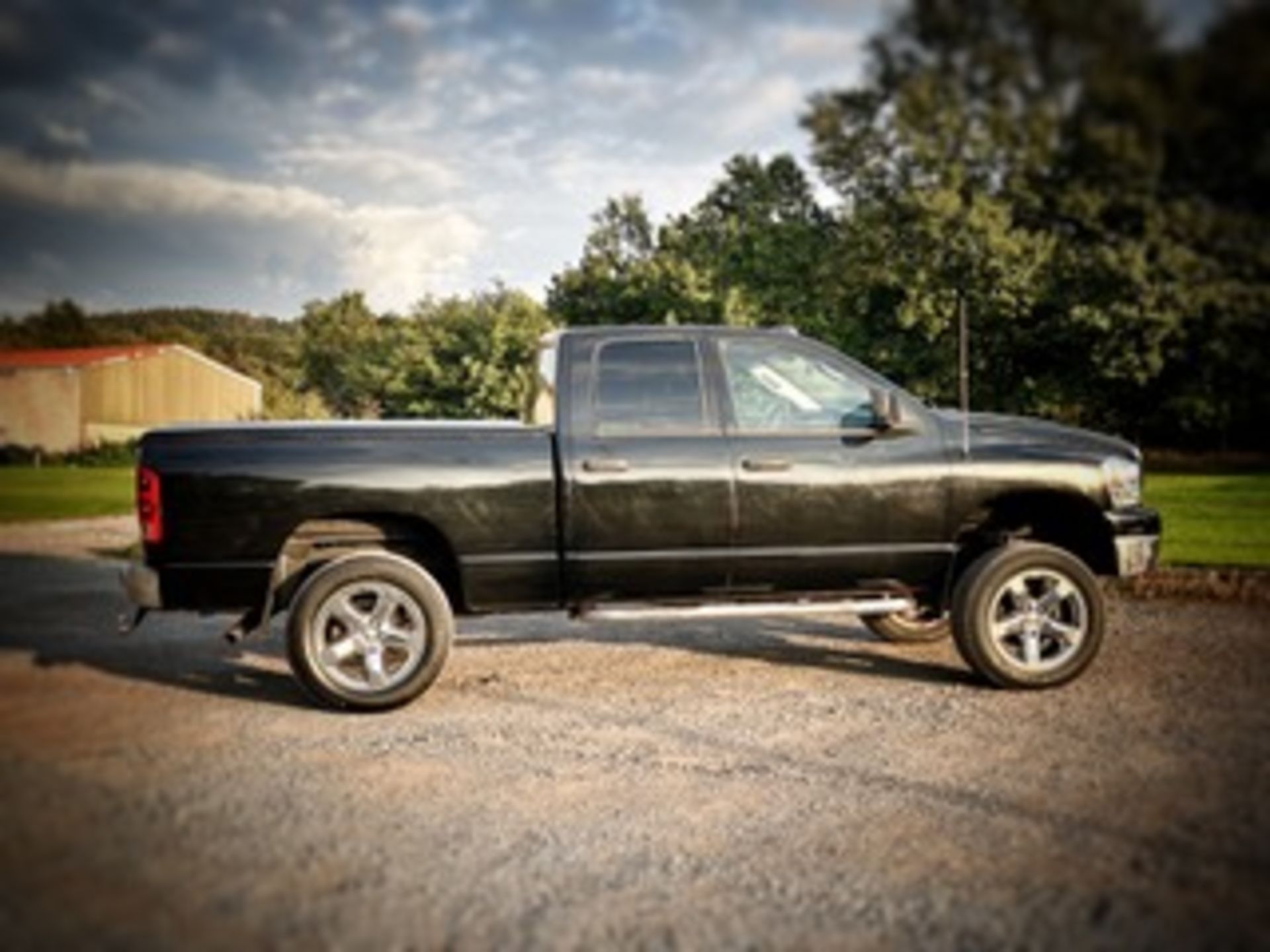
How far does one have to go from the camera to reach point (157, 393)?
53.2 metres

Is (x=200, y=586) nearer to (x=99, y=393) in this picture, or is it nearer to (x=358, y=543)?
(x=358, y=543)

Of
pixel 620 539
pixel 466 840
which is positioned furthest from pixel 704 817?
pixel 620 539

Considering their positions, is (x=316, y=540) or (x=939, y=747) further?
(x=316, y=540)

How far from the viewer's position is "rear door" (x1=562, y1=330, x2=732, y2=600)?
5.51 metres

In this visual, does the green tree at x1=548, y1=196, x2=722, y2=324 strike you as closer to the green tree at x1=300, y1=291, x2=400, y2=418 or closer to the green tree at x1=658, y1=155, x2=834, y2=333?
the green tree at x1=658, y1=155, x2=834, y2=333

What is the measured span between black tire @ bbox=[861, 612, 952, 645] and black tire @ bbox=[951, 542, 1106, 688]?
1192 millimetres

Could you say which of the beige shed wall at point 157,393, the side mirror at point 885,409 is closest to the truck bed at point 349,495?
the side mirror at point 885,409

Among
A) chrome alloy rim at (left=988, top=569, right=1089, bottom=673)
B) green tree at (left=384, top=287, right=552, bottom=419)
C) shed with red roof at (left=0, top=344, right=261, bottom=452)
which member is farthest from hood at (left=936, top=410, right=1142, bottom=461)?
shed with red roof at (left=0, top=344, right=261, bottom=452)

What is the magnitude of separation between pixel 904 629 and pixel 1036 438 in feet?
5.85

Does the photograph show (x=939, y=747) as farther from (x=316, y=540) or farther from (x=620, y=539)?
(x=316, y=540)

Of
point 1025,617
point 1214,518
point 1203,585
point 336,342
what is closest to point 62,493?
point 1214,518

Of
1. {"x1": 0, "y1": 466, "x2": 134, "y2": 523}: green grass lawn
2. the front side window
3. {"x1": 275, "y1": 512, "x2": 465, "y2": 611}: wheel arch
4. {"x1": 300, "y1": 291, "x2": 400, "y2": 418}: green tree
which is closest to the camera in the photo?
{"x1": 275, "y1": 512, "x2": 465, "y2": 611}: wheel arch

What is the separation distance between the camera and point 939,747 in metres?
4.57

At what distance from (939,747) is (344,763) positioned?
271 cm
